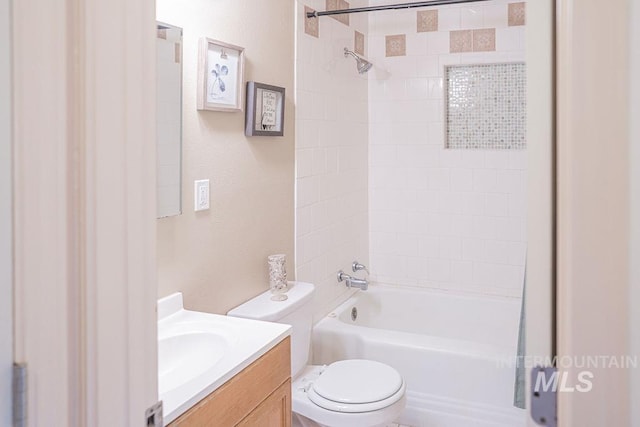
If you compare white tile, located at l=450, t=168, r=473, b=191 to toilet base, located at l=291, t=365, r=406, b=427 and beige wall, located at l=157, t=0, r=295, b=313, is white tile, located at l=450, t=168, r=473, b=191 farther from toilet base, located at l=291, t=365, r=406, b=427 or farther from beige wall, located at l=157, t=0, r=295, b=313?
toilet base, located at l=291, t=365, r=406, b=427

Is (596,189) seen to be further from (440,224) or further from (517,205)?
(440,224)

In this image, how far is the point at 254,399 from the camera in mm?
1539

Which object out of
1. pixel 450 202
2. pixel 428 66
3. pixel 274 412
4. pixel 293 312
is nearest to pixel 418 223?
pixel 450 202

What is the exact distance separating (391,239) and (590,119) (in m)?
3.02

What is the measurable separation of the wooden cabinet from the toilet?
1.13ft

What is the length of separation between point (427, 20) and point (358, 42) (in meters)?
0.45

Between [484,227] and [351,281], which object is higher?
[484,227]

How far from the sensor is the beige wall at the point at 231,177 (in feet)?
6.02

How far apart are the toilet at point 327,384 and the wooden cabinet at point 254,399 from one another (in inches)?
13.5

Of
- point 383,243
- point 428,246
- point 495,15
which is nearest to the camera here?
point 495,15

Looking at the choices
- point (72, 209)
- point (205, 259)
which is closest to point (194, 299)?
point (205, 259)

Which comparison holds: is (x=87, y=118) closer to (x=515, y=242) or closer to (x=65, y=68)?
(x=65, y=68)

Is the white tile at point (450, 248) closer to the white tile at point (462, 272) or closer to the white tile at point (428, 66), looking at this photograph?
the white tile at point (462, 272)

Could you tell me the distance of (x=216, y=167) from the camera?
6.59 ft
